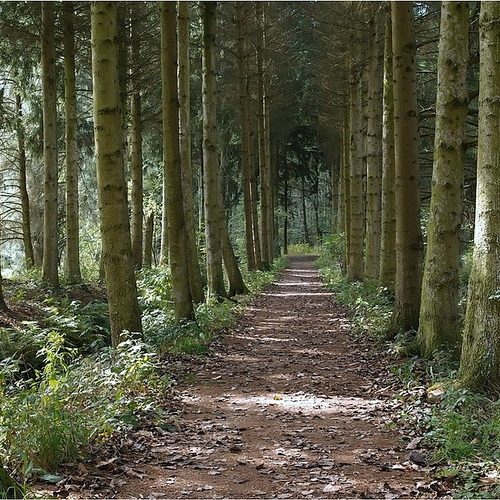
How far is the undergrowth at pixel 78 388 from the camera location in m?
4.45

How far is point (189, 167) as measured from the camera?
13.4m

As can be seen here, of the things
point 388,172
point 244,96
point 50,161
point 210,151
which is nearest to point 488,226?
point 388,172

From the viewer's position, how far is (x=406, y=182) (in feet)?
31.2

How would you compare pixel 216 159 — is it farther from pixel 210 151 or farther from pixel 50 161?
pixel 50 161

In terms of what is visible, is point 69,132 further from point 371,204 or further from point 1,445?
point 1,445

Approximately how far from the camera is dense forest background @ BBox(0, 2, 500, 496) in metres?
7.22

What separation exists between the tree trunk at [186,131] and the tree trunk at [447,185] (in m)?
6.58

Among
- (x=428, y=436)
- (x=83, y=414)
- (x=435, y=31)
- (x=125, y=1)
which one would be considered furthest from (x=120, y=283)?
(x=435, y=31)

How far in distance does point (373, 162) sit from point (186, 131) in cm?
534

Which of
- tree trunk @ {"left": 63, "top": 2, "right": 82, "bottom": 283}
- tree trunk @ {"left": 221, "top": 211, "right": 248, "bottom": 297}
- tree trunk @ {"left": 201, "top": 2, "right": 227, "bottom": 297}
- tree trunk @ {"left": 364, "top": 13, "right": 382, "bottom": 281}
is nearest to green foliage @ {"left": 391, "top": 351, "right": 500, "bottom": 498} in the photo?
tree trunk @ {"left": 201, "top": 2, "right": 227, "bottom": 297}

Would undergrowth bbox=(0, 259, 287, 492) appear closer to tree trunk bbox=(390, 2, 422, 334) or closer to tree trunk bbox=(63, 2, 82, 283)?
tree trunk bbox=(390, 2, 422, 334)

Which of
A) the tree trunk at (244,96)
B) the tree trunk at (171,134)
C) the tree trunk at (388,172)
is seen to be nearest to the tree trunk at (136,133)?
the tree trunk at (244,96)

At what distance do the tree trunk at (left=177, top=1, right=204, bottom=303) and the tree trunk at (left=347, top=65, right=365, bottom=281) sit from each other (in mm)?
6940

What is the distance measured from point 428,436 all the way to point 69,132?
1353 centimetres
